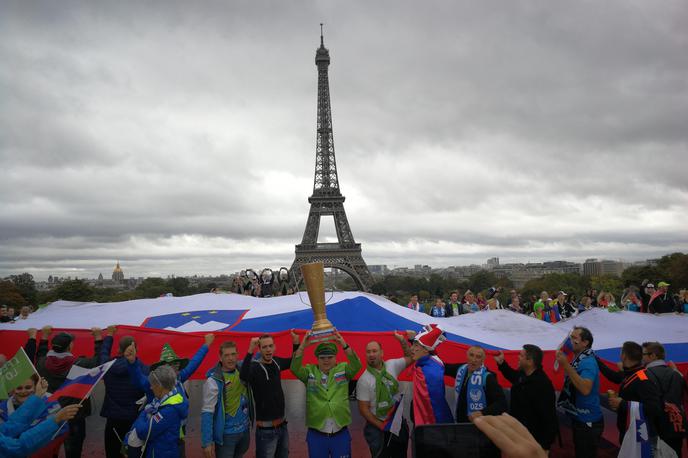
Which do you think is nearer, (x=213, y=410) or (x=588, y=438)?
(x=213, y=410)

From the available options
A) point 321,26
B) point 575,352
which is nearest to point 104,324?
point 575,352

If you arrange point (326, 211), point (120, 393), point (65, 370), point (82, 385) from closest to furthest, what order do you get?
point (82, 385)
point (120, 393)
point (65, 370)
point (326, 211)

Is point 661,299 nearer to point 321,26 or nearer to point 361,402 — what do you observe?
point 361,402

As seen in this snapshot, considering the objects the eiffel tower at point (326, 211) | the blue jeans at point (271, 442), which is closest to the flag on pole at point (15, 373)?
the blue jeans at point (271, 442)

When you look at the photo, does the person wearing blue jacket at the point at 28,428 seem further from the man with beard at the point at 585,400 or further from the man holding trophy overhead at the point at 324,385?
the man with beard at the point at 585,400

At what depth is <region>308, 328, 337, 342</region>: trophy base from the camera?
3938mm

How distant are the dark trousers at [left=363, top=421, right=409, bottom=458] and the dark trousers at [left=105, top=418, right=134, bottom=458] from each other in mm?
2360

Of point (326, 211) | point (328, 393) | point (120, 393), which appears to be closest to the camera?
point (328, 393)

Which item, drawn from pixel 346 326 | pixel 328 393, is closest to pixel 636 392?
pixel 328 393

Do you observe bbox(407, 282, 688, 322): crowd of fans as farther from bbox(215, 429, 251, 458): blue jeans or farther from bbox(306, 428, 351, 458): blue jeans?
bbox(215, 429, 251, 458): blue jeans

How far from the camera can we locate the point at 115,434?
4445 mm

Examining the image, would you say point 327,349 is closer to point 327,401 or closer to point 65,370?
point 327,401

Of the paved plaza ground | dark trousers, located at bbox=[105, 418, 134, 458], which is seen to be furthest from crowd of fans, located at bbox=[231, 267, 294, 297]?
dark trousers, located at bbox=[105, 418, 134, 458]

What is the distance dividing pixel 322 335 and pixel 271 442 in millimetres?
1134
